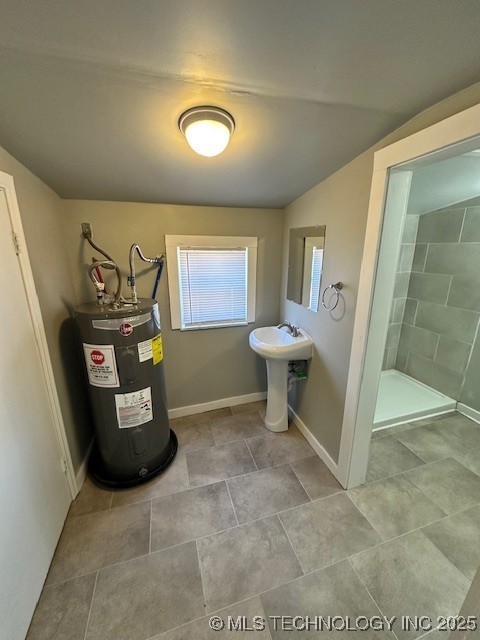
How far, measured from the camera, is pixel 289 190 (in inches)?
68.9

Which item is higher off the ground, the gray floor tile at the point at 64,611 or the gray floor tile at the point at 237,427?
the gray floor tile at the point at 64,611

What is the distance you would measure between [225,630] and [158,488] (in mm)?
803

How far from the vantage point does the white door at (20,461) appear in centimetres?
92

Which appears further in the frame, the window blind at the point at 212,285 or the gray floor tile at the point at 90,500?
the window blind at the point at 212,285

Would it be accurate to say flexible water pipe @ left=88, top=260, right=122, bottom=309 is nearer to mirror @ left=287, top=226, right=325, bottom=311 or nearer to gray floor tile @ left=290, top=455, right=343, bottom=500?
mirror @ left=287, top=226, right=325, bottom=311

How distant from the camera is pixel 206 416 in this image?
233 cm

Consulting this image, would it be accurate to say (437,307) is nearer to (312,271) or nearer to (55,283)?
(312,271)

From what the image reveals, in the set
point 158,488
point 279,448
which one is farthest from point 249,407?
point 158,488

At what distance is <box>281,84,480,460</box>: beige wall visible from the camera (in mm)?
1268

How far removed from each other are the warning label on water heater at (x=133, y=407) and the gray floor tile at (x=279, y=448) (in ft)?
3.02

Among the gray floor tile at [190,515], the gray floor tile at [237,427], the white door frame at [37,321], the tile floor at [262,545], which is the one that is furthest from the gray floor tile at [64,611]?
the gray floor tile at [237,427]

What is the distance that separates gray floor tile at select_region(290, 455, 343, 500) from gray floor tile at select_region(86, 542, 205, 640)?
0.80 m

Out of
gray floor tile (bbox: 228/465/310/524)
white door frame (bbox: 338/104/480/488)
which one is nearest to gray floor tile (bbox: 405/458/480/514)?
white door frame (bbox: 338/104/480/488)

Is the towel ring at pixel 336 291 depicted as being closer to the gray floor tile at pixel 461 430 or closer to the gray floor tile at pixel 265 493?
the gray floor tile at pixel 265 493
